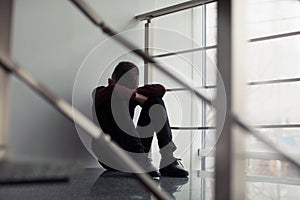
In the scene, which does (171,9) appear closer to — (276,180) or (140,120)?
(140,120)

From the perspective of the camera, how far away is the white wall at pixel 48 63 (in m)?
2.37

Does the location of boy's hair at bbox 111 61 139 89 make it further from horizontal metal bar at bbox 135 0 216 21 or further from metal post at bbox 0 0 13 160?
metal post at bbox 0 0 13 160

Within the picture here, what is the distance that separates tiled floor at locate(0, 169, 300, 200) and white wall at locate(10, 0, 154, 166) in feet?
1.93

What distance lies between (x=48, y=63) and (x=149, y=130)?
0.79 m

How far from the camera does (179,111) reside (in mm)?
3146

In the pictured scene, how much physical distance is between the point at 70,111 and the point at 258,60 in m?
2.42

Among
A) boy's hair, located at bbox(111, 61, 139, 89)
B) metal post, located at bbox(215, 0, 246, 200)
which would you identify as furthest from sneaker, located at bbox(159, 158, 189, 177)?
metal post, located at bbox(215, 0, 246, 200)

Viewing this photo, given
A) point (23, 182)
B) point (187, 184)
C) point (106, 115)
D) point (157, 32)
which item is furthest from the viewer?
point (157, 32)

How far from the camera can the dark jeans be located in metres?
2.09

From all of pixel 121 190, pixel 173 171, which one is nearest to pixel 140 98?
pixel 173 171

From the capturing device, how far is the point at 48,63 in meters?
2.52

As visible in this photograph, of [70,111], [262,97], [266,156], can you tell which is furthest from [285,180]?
[70,111]

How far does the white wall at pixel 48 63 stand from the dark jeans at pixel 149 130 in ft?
1.45

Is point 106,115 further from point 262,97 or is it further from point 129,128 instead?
point 262,97
